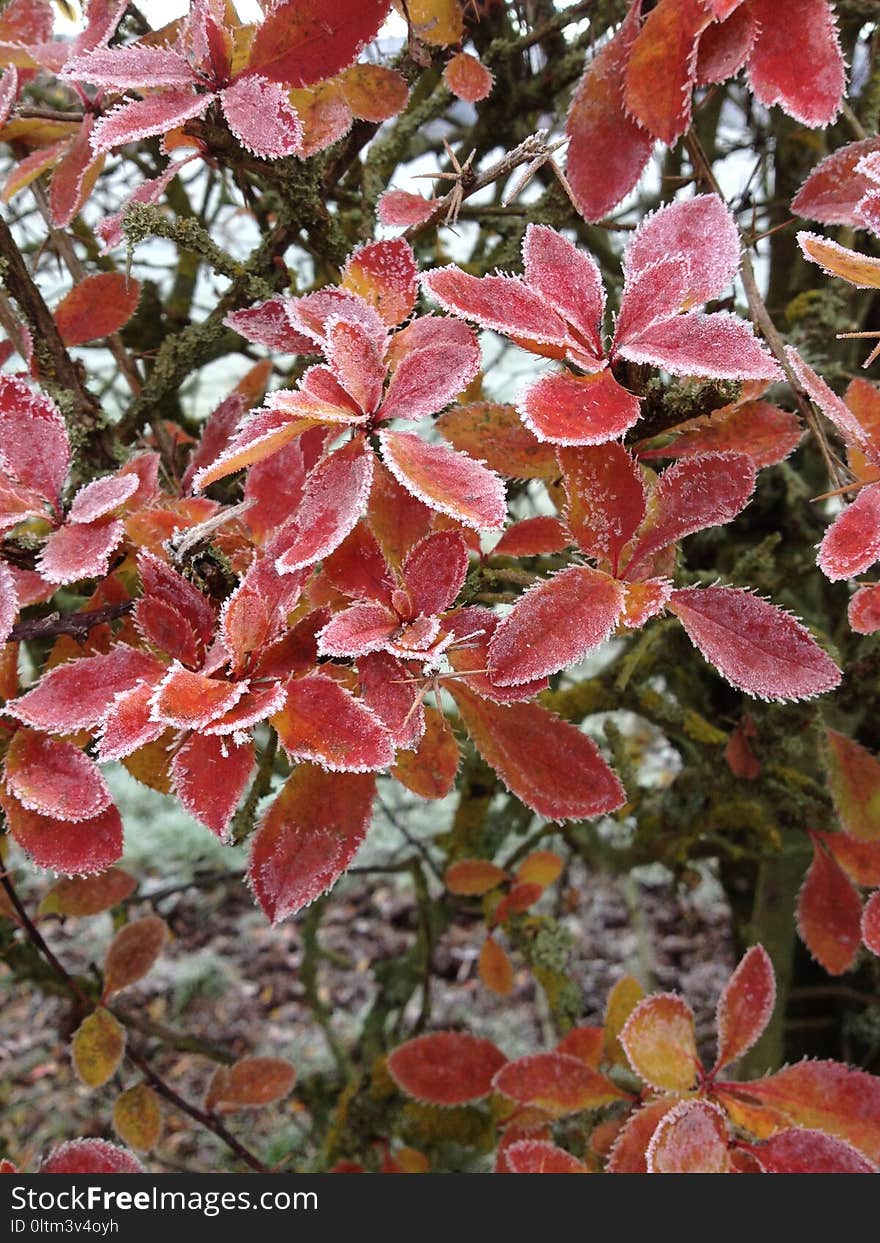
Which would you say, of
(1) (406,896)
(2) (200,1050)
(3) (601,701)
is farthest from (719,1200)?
(1) (406,896)

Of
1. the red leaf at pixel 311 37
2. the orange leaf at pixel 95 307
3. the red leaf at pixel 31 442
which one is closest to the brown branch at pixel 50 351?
the orange leaf at pixel 95 307

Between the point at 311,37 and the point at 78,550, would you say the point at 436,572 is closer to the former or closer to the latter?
the point at 78,550

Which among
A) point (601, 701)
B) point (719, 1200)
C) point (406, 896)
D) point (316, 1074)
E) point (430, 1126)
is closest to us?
point (719, 1200)

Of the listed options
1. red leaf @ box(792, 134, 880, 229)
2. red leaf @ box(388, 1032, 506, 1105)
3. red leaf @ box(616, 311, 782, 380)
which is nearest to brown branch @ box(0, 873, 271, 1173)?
red leaf @ box(388, 1032, 506, 1105)

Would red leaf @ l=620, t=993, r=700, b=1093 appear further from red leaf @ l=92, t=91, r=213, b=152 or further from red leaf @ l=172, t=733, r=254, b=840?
red leaf @ l=92, t=91, r=213, b=152

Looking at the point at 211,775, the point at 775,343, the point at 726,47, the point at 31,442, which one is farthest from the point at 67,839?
the point at 726,47

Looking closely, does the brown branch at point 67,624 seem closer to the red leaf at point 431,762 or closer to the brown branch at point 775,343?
the red leaf at point 431,762

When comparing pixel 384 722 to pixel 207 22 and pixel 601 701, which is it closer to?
pixel 207 22

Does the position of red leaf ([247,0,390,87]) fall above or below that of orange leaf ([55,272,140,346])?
above
